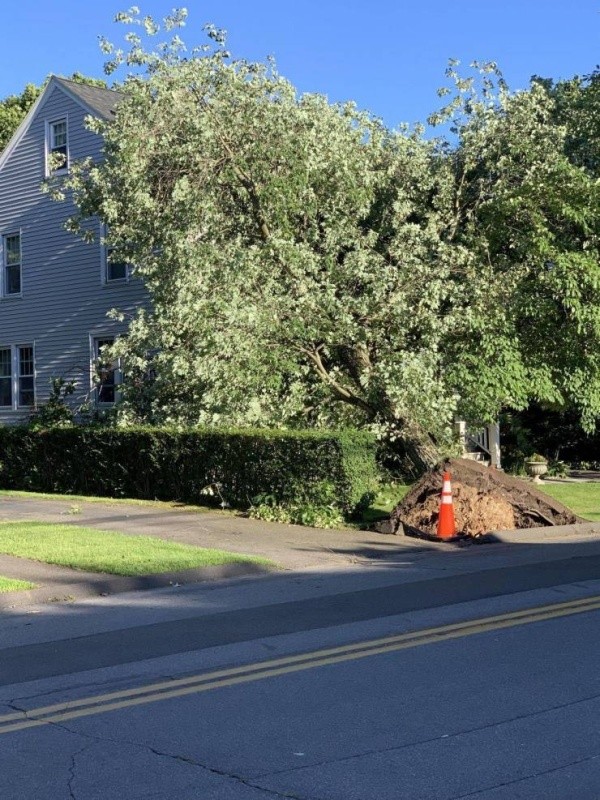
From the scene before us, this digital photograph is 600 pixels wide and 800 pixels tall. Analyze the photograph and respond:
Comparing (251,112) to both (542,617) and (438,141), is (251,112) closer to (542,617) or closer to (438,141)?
(438,141)

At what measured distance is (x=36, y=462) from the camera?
23625 mm

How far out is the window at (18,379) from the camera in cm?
3112

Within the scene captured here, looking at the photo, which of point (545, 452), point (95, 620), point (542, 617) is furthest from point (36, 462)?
point (542, 617)

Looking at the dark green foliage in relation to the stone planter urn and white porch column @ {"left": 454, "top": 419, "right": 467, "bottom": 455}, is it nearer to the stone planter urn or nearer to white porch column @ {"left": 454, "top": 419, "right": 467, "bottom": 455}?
the stone planter urn

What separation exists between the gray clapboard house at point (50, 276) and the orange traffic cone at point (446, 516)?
1483 centimetres

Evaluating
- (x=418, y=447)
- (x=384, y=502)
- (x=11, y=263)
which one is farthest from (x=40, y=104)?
(x=384, y=502)

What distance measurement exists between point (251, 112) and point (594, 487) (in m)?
10.2

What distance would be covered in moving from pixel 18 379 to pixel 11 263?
→ 3.58 meters

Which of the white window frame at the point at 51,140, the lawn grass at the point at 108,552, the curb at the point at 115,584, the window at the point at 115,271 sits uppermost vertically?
the white window frame at the point at 51,140

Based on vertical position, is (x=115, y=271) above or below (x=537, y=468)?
above

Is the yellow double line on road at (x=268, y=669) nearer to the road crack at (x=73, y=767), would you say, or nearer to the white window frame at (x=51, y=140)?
the road crack at (x=73, y=767)

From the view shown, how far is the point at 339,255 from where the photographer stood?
20.2m

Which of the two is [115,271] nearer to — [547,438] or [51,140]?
[51,140]

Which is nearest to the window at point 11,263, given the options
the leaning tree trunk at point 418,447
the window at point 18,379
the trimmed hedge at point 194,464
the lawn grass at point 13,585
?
the window at point 18,379
